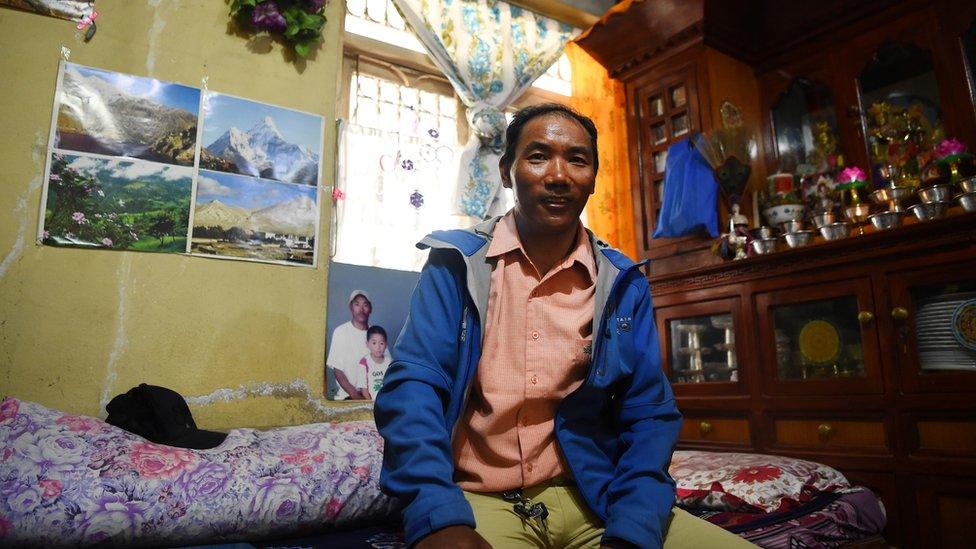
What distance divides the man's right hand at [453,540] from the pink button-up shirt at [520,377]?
9.2 inches

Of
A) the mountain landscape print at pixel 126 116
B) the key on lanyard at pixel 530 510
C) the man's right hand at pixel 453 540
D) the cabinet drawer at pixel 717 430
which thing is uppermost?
the mountain landscape print at pixel 126 116

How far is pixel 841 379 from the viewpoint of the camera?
212cm

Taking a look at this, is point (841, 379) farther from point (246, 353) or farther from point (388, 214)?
point (246, 353)

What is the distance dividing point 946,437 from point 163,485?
2.33 m

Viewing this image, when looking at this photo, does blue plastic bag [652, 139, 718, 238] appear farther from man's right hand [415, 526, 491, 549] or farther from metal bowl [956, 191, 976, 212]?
man's right hand [415, 526, 491, 549]

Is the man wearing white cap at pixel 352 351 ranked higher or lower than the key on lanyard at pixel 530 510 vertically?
higher

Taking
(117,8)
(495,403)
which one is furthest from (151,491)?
(117,8)

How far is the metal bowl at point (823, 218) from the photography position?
2303 millimetres

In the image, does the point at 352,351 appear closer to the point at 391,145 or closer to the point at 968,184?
the point at 391,145

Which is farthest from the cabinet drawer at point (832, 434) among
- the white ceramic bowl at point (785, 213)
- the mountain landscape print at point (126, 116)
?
the mountain landscape print at point (126, 116)

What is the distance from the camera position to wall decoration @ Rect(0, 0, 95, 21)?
193cm

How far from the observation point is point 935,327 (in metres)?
1.92

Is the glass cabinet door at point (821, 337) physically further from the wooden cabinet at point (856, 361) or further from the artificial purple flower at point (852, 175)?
the artificial purple flower at point (852, 175)

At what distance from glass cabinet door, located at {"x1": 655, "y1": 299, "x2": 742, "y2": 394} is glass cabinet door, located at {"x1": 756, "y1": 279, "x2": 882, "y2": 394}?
16 centimetres
